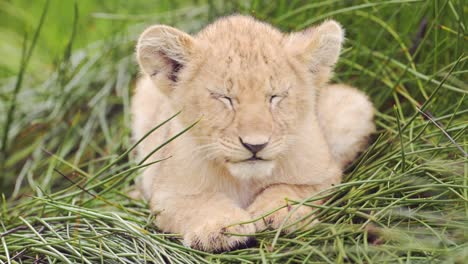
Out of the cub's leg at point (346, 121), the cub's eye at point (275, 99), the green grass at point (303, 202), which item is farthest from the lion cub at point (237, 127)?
the cub's leg at point (346, 121)

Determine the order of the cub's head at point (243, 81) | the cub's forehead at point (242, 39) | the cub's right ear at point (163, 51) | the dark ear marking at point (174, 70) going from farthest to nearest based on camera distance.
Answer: the dark ear marking at point (174, 70)
the cub's right ear at point (163, 51)
the cub's forehead at point (242, 39)
the cub's head at point (243, 81)

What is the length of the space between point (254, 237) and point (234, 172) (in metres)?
0.37

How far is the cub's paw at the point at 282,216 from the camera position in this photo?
13.7 feet

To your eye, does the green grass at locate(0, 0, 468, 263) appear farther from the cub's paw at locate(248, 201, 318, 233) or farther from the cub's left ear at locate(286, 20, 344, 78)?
→ the cub's left ear at locate(286, 20, 344, 78)

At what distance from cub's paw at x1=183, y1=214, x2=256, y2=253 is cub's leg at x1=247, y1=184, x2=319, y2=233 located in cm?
12

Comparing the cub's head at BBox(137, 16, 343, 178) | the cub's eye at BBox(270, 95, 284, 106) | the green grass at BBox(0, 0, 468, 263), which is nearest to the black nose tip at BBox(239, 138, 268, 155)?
the cub's head at BBox(137, 16, 343, 178)

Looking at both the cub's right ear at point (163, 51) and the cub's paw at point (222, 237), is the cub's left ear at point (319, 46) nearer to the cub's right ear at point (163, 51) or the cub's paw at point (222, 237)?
the cub's right ear at point (163, 51)

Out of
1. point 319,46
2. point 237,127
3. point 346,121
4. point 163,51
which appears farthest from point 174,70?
point 346,121

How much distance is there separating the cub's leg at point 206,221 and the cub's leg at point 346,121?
123 cm

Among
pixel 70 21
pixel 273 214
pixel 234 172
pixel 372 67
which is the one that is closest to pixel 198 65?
pixel 234 172

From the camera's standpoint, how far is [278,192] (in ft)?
14.6

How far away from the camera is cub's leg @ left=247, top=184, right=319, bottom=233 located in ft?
13.8

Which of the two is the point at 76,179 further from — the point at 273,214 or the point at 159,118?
the point at 273,214

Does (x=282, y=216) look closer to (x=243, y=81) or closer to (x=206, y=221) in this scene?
(x=206, y=221)
